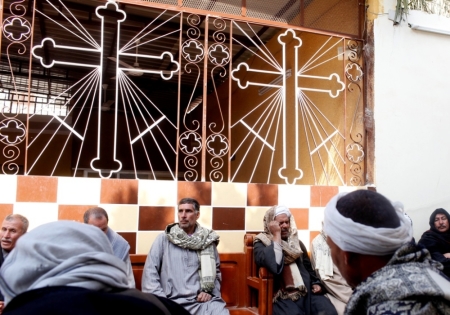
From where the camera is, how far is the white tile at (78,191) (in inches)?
123

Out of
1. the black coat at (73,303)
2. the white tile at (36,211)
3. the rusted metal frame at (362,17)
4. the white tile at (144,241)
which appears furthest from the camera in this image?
the rusted metal frame at (362,17)

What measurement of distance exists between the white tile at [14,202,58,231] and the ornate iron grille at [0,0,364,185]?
251mm

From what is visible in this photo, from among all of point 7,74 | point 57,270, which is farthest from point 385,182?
point 7,74

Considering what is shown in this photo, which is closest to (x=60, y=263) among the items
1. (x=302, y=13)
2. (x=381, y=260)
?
(x=381, y=260)

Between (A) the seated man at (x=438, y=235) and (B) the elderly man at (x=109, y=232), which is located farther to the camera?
(A) the seated man at (x=438, y=235)

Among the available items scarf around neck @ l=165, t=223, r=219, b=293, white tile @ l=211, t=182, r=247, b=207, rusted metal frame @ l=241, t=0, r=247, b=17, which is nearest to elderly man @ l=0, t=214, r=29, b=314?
scarf around neck @ l=165, t=223, r=219, b=293

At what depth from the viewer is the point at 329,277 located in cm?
346

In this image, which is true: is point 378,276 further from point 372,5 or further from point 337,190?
point 372,5

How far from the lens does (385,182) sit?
12.8 ft

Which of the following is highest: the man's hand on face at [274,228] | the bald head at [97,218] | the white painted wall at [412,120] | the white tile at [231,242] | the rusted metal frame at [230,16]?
the rusted metal frame at [230,16]

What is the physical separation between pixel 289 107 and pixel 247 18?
64.1 inches

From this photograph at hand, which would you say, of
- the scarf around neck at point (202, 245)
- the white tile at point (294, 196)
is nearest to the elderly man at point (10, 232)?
the scarf around neck at point (202, 245)

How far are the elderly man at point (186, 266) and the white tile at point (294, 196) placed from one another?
71cm

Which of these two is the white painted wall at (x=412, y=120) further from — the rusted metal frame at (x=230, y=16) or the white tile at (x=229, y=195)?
the white tile at (x=229, y=195)
